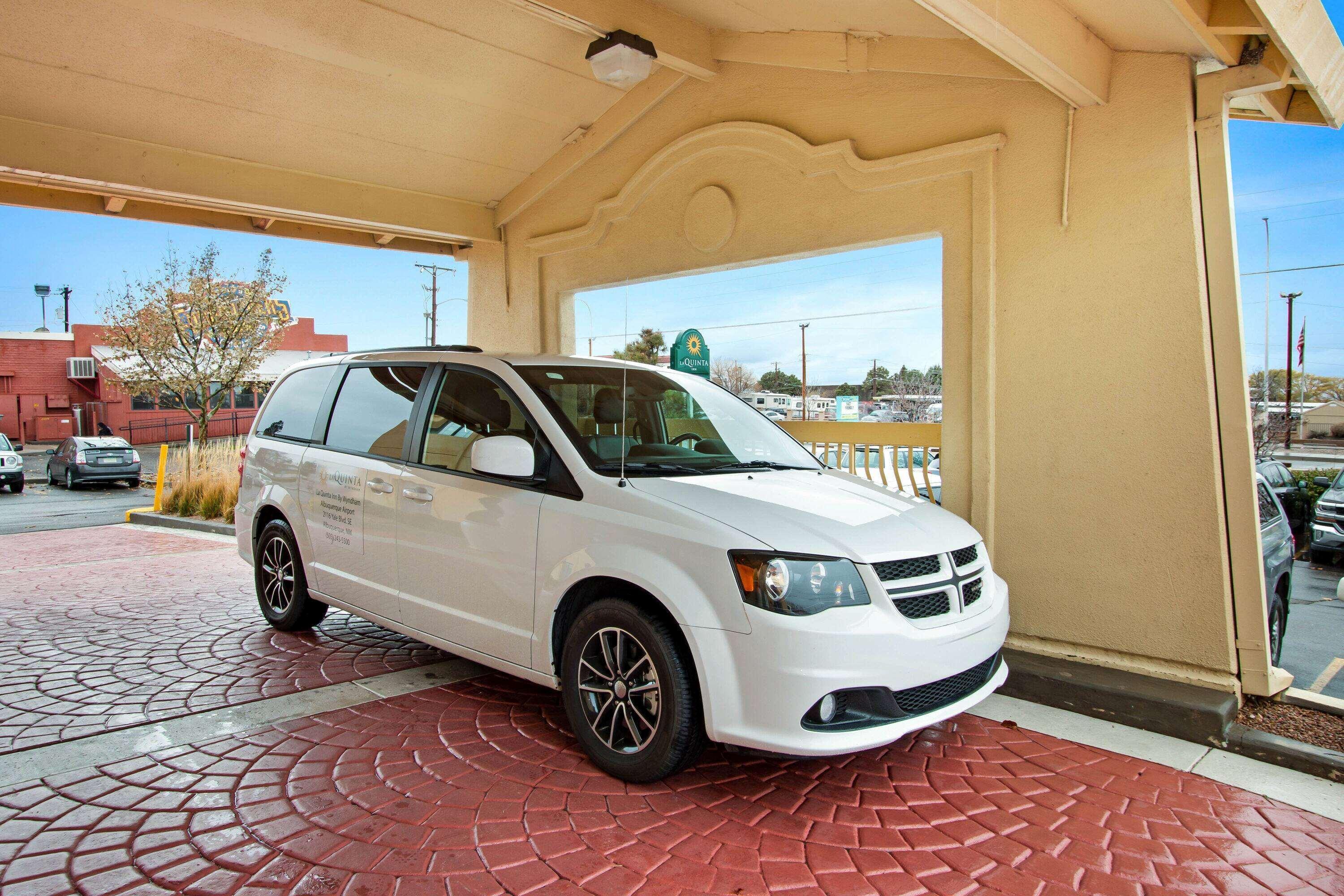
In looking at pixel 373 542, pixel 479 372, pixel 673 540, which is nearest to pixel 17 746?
pixel 373 542

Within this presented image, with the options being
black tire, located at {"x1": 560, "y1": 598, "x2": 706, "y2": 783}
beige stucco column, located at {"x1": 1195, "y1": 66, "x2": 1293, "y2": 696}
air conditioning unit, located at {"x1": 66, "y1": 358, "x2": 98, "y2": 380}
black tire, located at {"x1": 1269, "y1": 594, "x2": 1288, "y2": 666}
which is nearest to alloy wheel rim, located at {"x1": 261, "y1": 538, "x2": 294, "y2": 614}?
black tire, located at {"x1": 560, "y1": 598, "x2": 706, "y2": 783}

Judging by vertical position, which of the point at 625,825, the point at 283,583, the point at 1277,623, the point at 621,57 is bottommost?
the point at 625,825

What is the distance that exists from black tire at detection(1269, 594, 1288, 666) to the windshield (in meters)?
3.37

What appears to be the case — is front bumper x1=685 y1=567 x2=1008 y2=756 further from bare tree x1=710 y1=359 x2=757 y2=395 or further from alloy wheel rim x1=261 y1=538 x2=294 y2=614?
bare tree x1=710 y1=359 x2=757 y2=395

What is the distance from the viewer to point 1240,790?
3463 millimetres

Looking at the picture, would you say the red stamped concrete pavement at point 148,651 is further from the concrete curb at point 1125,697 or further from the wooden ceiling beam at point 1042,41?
the wooden ceiling beam at point 1042,41

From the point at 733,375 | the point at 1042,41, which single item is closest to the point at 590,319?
the point at 733,375

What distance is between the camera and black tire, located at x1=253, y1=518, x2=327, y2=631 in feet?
17.7

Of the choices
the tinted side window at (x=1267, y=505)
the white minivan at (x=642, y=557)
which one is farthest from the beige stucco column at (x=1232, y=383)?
the white minivan at (x=642, y=557)

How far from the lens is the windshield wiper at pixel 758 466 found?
13.3 ft

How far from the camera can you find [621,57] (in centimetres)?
560

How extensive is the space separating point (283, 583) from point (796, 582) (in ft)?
13.5

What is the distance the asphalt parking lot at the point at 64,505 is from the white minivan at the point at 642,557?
38.9ft

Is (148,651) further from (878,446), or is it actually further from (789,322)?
(789,322)
